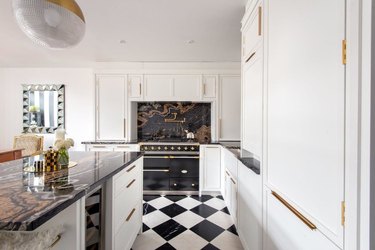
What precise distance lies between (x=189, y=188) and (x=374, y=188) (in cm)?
303

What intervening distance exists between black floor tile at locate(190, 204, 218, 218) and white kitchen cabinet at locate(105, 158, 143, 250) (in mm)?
900

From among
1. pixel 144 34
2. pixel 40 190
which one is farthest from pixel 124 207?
pixel 144 34

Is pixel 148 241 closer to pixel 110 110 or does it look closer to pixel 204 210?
pixel 204 210

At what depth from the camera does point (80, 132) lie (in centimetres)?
411

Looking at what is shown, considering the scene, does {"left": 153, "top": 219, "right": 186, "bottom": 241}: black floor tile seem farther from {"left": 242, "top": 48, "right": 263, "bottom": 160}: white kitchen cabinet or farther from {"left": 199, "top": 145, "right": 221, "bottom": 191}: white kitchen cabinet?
{"left": 242, "top": 48, "right": 263, "bottom": 160}: white kitchen cabinet

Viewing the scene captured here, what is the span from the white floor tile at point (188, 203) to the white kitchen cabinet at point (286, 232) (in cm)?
175

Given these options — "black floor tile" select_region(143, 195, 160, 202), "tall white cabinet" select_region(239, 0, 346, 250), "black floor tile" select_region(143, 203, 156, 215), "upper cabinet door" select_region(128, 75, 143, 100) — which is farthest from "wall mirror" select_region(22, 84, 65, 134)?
"tall white cabinet" select_region(239, 0, 346, 250)

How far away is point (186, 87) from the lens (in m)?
3.63

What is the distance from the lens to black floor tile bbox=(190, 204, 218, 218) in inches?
105

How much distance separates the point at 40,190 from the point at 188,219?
1952mm

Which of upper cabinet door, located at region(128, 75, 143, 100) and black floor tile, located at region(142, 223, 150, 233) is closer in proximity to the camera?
black floor tile, located at region(142, 223, 150, 233)

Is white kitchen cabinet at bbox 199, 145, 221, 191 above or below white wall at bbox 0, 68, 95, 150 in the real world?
below

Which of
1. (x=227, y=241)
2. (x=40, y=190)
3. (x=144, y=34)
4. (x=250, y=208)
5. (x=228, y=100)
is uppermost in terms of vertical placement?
(x=144, y=34)

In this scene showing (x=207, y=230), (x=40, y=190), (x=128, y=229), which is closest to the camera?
(x=40, y=190)
